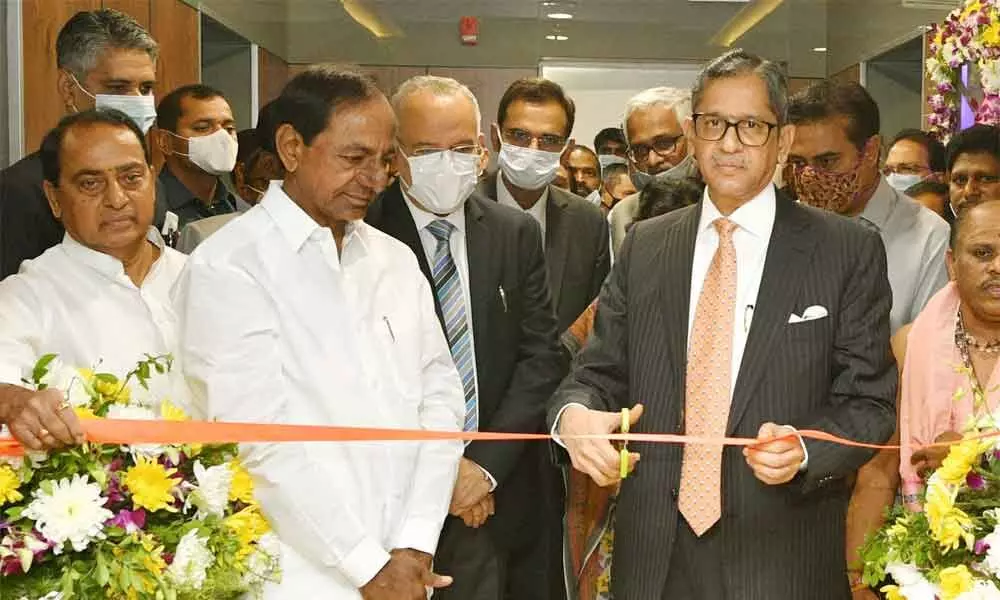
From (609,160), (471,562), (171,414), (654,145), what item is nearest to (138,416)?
(171,414)

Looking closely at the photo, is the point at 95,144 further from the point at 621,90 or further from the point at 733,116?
the point at 621,90

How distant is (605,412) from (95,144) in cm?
143

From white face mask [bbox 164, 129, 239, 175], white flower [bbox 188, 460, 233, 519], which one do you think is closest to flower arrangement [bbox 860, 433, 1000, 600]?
white flower [bbox 188, 460, 233, 519]

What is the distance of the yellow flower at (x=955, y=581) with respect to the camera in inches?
83.2

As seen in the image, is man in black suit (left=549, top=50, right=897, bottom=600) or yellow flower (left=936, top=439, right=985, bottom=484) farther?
man in black suit (left=549, top=50, right=897, bottom=600)

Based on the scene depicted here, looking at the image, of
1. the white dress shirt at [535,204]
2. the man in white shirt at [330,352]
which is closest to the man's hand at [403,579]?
the man in white shirt at [330,352]

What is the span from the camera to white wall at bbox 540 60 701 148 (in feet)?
16.2

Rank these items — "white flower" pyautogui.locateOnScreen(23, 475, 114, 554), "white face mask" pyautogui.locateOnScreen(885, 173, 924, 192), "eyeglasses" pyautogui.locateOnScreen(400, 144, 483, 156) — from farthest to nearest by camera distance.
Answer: "white face mask" pyautogui.locateOnScreen(885, 173, 924, 192), "eyeglasses" pyautogui.locateOnScreen(400, 144, 483, 156), "white flower" pyautogui.locateOnScreen(23, 475, 114, 554)

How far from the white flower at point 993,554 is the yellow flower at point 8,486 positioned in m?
1.75

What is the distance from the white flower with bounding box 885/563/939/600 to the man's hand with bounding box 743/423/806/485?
0.27 metres

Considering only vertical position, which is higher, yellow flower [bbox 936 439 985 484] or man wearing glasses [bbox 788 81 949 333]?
man wearing glasses [bbox 788 81 949 333]

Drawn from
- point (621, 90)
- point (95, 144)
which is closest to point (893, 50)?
point (621, 90)

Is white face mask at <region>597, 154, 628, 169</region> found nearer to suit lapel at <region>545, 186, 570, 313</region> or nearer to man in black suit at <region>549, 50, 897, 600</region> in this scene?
suit lapel at <region>545, 186, 570, 313</region>

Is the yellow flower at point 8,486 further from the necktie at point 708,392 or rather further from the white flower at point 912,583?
the white flower at point 912,583
